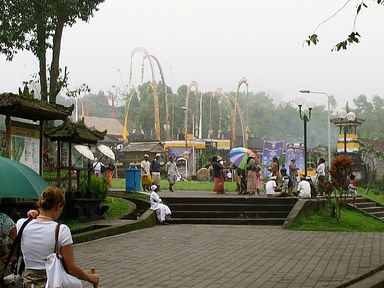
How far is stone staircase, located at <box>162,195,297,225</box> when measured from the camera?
59.3ft

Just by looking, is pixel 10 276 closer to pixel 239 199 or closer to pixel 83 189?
pixel 83 189

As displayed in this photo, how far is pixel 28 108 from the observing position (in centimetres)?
1255

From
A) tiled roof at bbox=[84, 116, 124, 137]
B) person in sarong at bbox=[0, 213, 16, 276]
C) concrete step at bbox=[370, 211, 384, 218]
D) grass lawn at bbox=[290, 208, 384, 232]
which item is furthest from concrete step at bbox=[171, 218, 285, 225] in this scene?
tiled roof at bbox=[84, 116, 124, 137]

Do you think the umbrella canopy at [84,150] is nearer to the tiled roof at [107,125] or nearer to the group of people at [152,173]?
the group of people at [152,173]

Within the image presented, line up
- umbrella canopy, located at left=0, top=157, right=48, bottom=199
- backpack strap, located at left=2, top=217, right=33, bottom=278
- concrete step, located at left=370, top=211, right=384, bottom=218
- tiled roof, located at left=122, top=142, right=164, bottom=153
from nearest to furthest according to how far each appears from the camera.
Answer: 1. backpack strap, located at left=2, top=217, right=33, bottom=278
2. umbrella canopy, located at left=0, top=157, right=48, bottom=199
3. concrete step, located at left=370, top=211, right=384, bottom=218
4. tiled roof, located at left=122, top=142, right=164, bottom=153

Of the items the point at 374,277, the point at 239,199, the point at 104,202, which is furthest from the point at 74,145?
the point at 374,277

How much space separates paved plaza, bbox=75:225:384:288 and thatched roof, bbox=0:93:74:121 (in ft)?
9.56

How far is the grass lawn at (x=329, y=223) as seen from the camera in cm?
1625

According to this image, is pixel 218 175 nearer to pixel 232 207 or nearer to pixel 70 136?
pixel 232 207

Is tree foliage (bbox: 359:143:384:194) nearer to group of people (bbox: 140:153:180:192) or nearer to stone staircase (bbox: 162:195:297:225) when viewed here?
group of people (bbox: 140:153:180:192)

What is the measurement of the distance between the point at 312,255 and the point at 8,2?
15.8m

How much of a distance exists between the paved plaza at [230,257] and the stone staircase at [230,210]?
2.42 metres

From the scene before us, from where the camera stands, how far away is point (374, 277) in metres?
8.54

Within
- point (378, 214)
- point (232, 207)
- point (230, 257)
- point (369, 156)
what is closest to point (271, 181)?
point (232, 207)
